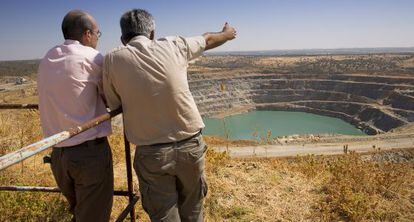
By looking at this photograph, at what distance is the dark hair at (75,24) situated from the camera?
2.65 meters

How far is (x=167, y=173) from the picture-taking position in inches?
99.7

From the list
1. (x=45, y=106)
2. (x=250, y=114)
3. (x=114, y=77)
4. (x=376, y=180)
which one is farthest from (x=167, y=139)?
(x=250, y=114)

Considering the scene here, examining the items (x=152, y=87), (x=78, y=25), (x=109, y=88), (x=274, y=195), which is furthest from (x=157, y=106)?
(x=274, y=195)

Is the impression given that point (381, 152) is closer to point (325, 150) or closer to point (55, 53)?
point (325, 150)

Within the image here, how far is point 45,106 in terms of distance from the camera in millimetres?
2615

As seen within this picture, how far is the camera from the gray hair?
2525 millimetres

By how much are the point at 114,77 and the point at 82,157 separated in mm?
620

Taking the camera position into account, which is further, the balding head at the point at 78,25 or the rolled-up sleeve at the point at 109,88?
the balding head at the point at 78,25

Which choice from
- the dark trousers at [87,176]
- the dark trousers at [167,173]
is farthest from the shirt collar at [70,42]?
the dark trousers at [167,173]

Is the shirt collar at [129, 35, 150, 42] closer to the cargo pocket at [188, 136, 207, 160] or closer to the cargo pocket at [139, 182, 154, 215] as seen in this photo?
the cargo pocket at [188, 136, 207, 160]

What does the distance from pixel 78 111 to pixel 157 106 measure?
60 centimetres

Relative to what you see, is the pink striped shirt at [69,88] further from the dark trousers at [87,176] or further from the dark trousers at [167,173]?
the dark trousers at [167,173]

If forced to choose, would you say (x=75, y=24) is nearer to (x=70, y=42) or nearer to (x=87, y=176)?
(x=70, y=42)

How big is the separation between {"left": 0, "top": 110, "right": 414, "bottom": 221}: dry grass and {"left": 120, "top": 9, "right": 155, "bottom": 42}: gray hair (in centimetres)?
250
